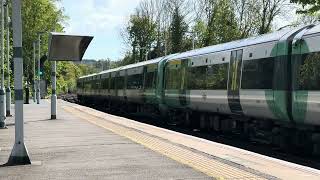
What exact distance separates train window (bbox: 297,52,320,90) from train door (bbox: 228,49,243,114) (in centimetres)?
390

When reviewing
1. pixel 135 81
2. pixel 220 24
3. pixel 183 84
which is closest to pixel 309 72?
pixel 183 84

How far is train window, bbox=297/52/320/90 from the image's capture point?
13.4 m

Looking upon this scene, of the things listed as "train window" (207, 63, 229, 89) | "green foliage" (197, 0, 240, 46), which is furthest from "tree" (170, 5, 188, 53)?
"train window" (207, 63, 229, 89)

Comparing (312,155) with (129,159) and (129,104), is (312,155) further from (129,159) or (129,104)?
(129,104)

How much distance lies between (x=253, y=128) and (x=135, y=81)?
19.7 m

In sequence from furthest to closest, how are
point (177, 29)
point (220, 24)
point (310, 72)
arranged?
1. point (177, 29)
2. point (220, 24)
3. point (310, 72)

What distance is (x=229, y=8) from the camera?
68750 millimetres

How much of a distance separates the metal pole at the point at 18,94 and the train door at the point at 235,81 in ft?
25.2

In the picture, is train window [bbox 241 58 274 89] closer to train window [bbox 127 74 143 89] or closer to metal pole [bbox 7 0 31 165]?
metal pole [bbox 7 0 31 165]

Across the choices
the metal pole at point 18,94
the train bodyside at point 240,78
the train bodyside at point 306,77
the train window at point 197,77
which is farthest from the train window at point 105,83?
the metal pole at point 18,94

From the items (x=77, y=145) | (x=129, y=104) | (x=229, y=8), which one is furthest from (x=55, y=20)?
(x=77, y=145)

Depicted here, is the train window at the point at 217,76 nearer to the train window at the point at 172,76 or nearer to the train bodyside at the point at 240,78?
the train bodyside at the point at 240,78

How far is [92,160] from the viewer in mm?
11984

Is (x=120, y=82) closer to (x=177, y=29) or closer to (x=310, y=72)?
(x=310, y=72)
